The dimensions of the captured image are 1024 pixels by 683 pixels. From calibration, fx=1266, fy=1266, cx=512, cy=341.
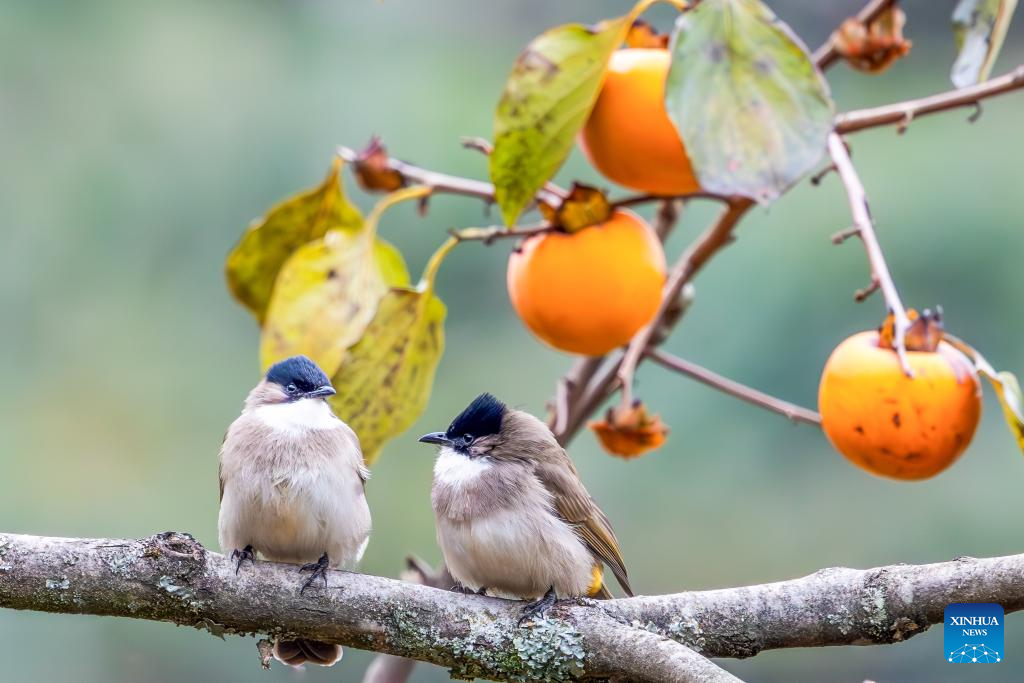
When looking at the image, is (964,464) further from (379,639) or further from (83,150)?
(83,150)

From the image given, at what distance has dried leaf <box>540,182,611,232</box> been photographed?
4.94ft

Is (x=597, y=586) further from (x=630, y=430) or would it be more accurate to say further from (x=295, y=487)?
(x=295, y=487)

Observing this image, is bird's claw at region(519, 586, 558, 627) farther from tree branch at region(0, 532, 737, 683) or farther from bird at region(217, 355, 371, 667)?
bird at region(217, 355, 371, 667)

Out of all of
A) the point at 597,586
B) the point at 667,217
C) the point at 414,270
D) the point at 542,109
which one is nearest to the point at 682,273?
the point at 667,217

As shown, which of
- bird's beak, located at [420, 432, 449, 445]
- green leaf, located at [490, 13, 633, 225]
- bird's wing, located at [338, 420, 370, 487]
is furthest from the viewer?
bird's wing, located at [338, 420, 370, 487]

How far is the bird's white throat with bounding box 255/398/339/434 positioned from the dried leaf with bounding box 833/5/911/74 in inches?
34.3

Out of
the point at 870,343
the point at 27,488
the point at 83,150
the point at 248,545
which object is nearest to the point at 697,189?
the point at 870,343

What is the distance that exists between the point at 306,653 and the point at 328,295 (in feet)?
1.62

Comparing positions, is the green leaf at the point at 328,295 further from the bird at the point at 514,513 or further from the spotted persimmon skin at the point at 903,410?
the spotted persimmon skin at the point at 903,410

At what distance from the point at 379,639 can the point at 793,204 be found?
3.36m

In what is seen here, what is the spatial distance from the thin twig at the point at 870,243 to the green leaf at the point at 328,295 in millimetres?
504

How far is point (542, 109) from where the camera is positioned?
1.33m

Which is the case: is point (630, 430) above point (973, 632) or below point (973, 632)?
above

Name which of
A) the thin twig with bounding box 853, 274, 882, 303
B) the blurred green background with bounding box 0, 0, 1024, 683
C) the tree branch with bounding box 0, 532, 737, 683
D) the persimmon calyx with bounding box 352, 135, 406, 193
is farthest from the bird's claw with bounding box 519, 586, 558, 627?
the blurred green background with bounding box 0, 0, 1024, 683
